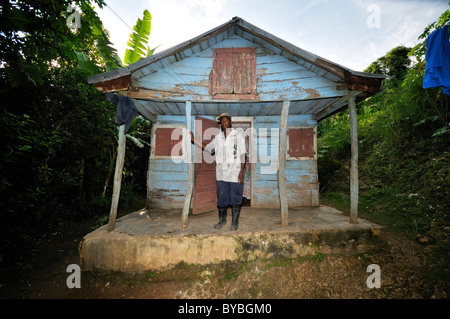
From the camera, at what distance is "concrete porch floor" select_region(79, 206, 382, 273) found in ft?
9.64

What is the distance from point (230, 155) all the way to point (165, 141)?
8.51 ft

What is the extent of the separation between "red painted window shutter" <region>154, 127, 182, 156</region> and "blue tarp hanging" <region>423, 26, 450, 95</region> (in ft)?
21.1

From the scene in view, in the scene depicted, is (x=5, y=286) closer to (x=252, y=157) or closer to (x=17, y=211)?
(x=17, y=211)

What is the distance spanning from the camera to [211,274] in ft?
9.56

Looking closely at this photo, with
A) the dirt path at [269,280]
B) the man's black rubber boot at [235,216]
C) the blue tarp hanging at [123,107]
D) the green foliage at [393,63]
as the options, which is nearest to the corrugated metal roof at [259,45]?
the blue tarp hanging at [123,107]

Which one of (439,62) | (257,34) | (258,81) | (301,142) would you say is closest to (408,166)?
(439,62)

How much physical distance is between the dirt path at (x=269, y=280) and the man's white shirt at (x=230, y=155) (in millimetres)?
1631

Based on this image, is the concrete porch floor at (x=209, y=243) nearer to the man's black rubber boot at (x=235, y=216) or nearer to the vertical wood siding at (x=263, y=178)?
the man's black rubber boot at (x=235, y=216)

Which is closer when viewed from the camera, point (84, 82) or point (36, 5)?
point (36, 5)

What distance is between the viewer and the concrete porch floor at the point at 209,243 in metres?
2.94

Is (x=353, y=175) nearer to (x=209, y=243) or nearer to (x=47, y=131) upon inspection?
(x=209, y=243)

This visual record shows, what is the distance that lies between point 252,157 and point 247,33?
10.3 feet

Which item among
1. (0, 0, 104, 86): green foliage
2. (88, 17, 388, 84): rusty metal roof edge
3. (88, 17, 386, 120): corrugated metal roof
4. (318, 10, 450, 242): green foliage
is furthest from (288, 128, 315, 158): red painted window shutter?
(0, 0, 104, 86): green foliage
